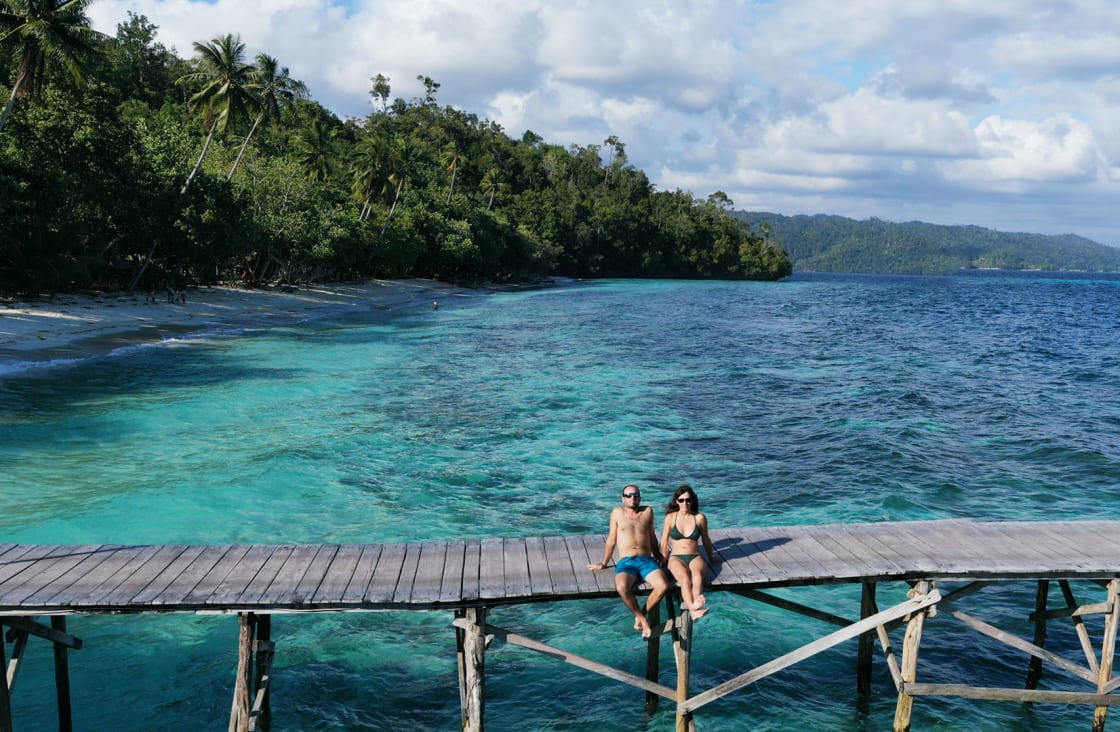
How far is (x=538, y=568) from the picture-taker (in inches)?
352

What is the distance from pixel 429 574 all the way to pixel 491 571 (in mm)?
680

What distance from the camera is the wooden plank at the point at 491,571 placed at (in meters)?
8.28

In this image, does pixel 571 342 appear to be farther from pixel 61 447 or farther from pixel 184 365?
pixel 61 447

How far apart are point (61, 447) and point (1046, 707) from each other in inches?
845

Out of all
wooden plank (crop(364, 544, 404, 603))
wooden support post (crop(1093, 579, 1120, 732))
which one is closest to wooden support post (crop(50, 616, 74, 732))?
wooden plank (crop(364, 544, 404, 603))

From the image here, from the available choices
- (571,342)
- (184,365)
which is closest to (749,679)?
(184,365)

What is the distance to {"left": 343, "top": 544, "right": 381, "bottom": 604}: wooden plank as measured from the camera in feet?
26.8

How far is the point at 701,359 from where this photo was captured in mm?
39875

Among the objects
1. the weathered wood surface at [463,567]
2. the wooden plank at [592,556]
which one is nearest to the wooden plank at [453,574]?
the weathered wood surface at [463,567]

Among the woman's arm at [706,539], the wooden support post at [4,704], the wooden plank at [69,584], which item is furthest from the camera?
the woman's arm at [706,539]

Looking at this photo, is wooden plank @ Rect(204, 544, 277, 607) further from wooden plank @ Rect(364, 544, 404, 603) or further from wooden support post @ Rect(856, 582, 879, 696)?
wooden support post @ Rect(856, 582, 879, 696)

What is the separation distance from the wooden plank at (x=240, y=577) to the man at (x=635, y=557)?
3702 mm

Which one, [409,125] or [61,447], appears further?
Answer: [409,125]

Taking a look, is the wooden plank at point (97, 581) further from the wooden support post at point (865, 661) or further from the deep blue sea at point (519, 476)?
the wooden support post at point (865, 661)
